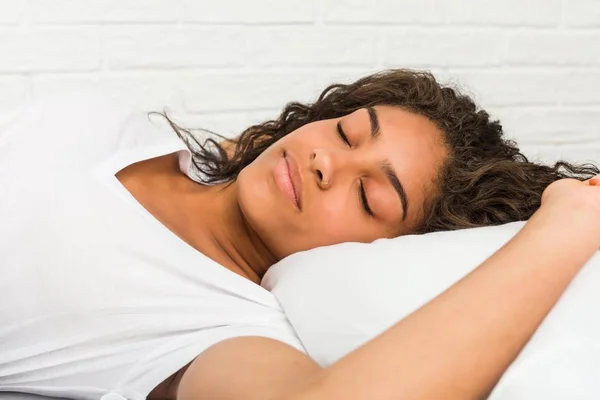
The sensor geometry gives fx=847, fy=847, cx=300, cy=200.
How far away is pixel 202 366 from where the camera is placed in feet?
3.27

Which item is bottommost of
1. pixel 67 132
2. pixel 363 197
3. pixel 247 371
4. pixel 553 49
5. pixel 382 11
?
pixel 247 371

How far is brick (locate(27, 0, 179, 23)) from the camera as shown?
6.06ft

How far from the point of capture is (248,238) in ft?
4.65

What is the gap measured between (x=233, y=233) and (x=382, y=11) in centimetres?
89

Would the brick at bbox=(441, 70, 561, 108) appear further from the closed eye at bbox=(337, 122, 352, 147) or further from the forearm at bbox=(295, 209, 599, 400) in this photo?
the forearm at bbox=(295, 209, 599, 400)

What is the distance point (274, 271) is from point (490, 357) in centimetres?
47

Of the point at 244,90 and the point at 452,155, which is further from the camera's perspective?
the point at 244,90

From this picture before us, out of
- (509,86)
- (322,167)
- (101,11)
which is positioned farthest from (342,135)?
(509,86)

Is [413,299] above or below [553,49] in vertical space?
below

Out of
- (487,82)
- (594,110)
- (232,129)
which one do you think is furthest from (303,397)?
(594,110)

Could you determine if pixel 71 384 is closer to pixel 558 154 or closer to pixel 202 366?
pixel 202 366

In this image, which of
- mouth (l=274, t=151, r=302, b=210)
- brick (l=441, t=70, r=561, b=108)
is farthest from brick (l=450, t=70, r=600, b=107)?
mouth (l=274, t=151, r=302, b=210)

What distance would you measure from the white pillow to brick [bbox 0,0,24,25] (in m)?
0.94

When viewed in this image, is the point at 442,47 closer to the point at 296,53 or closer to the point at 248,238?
the point at 296,53
